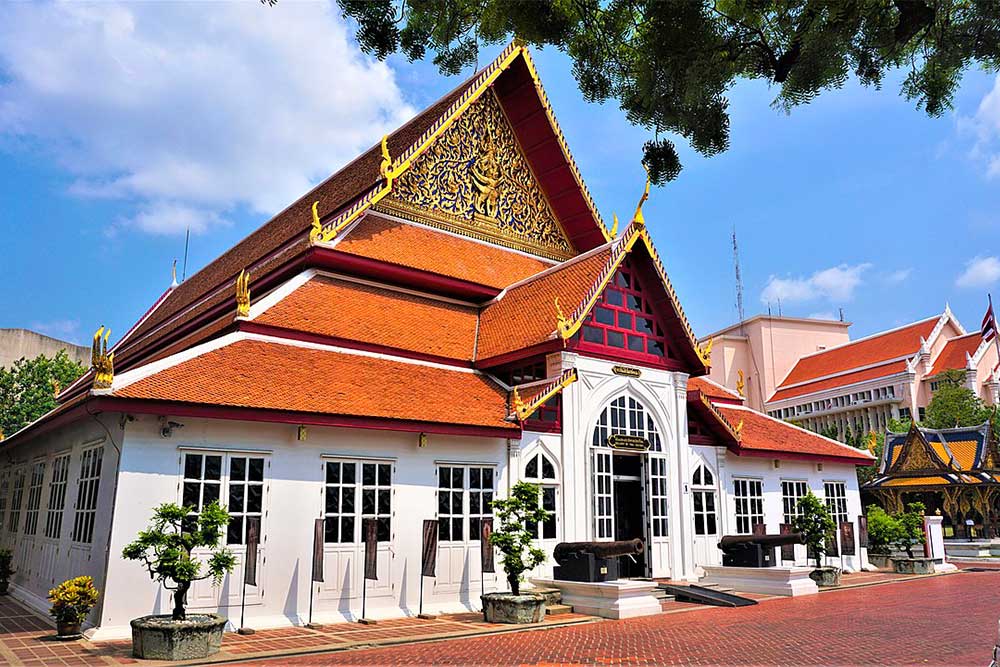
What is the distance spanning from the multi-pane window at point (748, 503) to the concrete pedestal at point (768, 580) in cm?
185

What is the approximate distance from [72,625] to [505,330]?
869cm

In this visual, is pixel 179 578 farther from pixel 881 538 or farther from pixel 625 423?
pixel 881 538

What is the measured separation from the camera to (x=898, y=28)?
3617mm

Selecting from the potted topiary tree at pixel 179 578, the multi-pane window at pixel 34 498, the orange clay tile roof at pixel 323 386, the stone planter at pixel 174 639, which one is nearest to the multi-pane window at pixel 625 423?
the orange clay tile roof at pixel 323 386

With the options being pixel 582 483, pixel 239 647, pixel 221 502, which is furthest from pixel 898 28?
pixel 582 483

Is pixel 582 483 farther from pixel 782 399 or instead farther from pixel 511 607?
pixel 782 399

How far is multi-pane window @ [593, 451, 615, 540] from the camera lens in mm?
14070

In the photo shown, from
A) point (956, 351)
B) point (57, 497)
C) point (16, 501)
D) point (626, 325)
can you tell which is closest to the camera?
point (57, 497)

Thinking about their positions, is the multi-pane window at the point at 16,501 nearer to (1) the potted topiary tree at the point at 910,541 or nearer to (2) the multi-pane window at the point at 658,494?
(2) the multi-pane window at the point at 658,494

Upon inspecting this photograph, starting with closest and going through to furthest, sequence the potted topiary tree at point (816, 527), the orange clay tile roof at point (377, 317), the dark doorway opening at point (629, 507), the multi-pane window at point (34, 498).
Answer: the orange clay tile roof at point (377, 317), the multi-pane window at point (34, 498), the dark doorway opening at point (629, 507), the potted topiary tree at point (816, 527)

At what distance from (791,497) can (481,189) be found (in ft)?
34.0

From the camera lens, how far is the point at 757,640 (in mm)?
9445

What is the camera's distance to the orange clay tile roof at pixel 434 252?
15.3 meters

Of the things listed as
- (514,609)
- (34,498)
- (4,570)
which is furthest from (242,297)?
(4,570)
